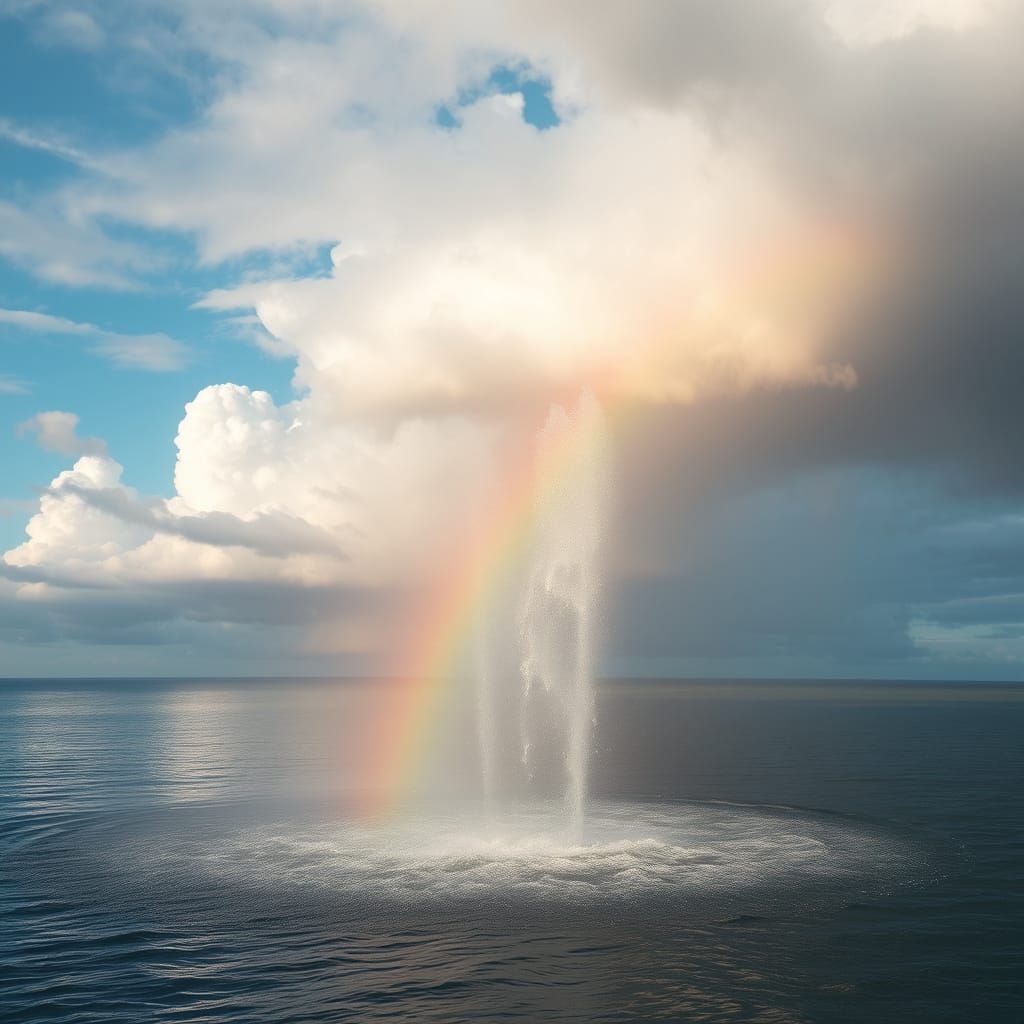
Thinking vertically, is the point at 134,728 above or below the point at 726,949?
below

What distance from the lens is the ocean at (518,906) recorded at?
2352 centimetres

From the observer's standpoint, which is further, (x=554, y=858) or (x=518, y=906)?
(x=554, y=858)

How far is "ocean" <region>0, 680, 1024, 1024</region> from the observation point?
2352 cm

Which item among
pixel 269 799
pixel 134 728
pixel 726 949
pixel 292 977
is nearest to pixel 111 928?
pixel 292 977

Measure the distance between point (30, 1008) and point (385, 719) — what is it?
173912 mm

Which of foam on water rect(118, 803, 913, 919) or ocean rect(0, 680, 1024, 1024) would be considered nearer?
ocean rect(0, 680, 1024, 1024)

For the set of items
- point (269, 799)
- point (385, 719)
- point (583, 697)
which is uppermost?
point (583, 697)

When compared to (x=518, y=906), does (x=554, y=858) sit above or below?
below

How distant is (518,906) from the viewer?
31.2m

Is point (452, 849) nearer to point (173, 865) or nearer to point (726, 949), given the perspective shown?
point (173, 865)

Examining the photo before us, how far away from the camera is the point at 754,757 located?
3605 inches

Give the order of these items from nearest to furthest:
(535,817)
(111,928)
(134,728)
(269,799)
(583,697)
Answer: (111,928), (583,697), (535,817), (269,799), (134,728)

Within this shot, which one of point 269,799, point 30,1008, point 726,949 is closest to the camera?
point 30,1008

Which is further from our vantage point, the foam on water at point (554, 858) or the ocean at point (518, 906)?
the foam on water at point (554, 858)
